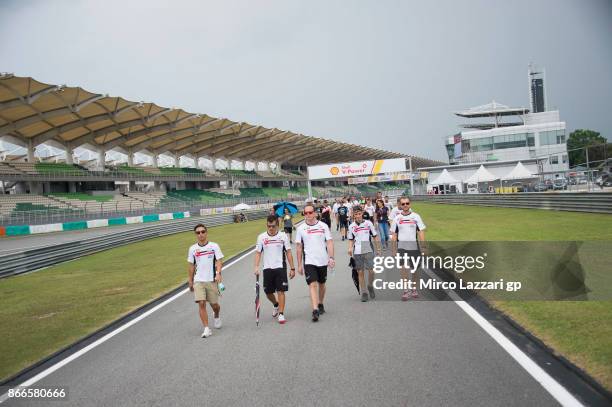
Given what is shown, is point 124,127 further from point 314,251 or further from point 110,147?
point 314,251

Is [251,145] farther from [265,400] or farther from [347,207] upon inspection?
[265,400]

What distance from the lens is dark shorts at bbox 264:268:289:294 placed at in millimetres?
6949

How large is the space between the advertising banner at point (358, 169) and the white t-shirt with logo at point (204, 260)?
5315 centimetres

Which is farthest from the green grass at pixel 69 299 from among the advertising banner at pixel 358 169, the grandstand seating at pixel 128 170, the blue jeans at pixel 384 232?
the advertising banner at pixel 358 169

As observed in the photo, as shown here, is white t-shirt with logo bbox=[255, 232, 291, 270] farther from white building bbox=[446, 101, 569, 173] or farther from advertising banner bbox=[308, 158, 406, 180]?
white building bbox=[446, 101, 569, 173]

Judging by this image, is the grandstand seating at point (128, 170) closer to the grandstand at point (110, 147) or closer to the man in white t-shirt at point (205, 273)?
the grandstand at point (110, 147)

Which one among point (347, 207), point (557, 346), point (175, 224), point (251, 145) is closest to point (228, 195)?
point (251, 145)

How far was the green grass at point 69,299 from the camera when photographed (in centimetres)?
674

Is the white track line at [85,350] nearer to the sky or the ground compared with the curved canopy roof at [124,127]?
nearer to the ground

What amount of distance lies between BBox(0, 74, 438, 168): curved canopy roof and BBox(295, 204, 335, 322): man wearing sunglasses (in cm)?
2917

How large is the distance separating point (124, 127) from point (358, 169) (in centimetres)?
2834

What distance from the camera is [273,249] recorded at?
276 inches

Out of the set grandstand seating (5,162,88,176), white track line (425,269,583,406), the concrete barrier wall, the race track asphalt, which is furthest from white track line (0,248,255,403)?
grandstand seating (5,162,88,176)

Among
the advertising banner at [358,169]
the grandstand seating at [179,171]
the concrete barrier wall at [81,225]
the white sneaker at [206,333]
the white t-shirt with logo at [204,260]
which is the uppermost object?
the grandstand seating at [179,171]
